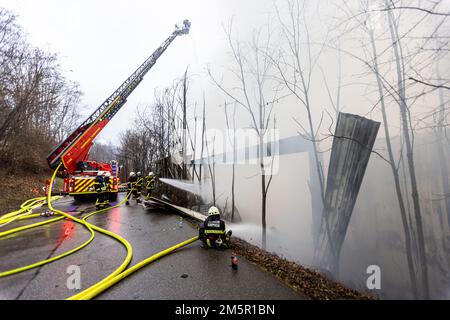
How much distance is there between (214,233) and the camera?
12.2 ft

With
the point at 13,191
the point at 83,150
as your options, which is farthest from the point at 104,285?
the point at 13,191

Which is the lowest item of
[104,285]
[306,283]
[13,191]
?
[306,283]

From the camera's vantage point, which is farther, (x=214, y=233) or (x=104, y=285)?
(x=214, y=233)

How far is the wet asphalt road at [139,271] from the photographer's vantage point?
7.48 feet

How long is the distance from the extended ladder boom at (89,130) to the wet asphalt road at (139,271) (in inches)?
192

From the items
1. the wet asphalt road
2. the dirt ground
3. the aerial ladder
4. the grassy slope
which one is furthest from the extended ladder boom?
the dirt ground

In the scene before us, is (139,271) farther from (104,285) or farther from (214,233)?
(214,233)

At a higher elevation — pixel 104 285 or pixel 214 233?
pixel 214 233

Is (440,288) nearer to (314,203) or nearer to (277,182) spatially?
(314,203)

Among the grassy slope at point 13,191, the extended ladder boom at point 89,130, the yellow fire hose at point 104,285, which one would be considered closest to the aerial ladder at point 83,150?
the extended ladder boom at point 89,130

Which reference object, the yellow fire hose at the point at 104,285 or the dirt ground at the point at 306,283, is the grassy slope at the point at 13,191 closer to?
the yellow fire hose at the point at 104,285

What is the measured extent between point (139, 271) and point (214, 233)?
1.47 metres

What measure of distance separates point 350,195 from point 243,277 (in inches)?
148
